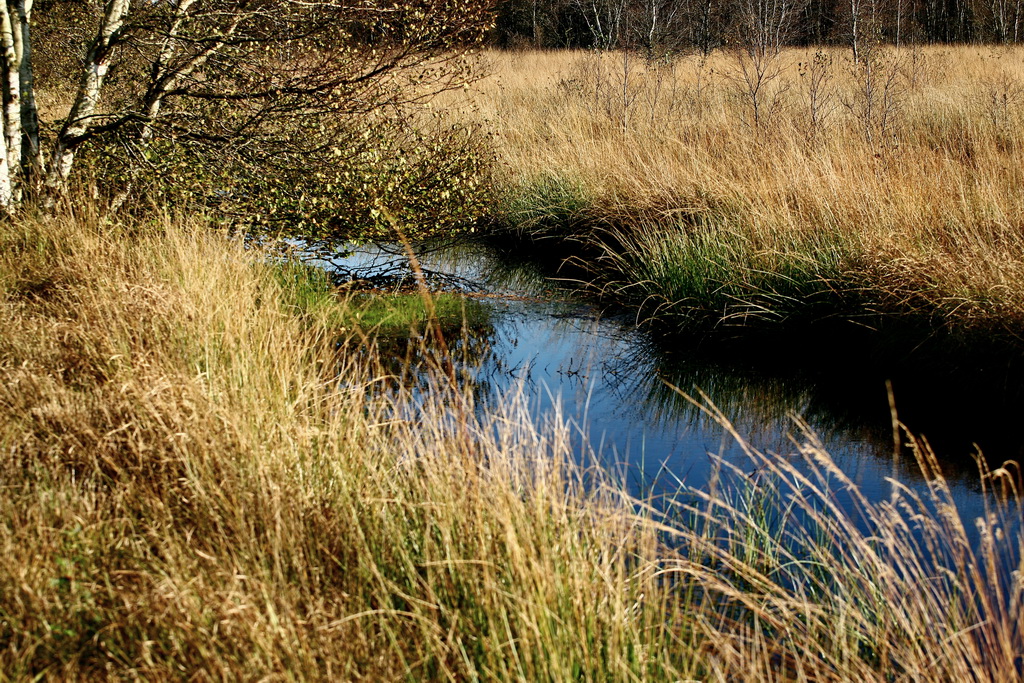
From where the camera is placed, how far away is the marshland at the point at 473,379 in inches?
98.2

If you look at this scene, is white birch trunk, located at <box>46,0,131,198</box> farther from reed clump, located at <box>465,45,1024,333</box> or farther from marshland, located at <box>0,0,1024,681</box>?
reed clump, located at <box>465,45,1024,333</box>

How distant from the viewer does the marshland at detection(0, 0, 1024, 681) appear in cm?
249

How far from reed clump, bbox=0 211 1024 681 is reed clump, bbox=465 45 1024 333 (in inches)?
101

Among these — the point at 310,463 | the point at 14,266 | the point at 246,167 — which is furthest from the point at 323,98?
the point at 310,463

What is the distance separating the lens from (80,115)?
7.05 meters

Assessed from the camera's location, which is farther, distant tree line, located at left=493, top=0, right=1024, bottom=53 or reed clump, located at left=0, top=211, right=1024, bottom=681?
distant tree line, located at left=493, top=0, right=1024, bottom=53

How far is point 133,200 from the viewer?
23.5ft

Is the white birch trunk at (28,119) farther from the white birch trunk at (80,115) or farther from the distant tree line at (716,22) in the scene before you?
the distant tree line at (716,22)

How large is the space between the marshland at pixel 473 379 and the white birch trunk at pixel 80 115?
36 millimetres

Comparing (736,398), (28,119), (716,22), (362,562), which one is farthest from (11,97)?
(716,22)

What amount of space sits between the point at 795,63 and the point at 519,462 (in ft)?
61.4

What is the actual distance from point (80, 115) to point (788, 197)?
5461 mm

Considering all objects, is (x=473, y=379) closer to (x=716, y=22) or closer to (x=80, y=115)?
(x=80, y=115)

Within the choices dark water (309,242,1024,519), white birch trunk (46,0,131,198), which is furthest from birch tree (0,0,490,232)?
dark water (309,242,1024,519)
